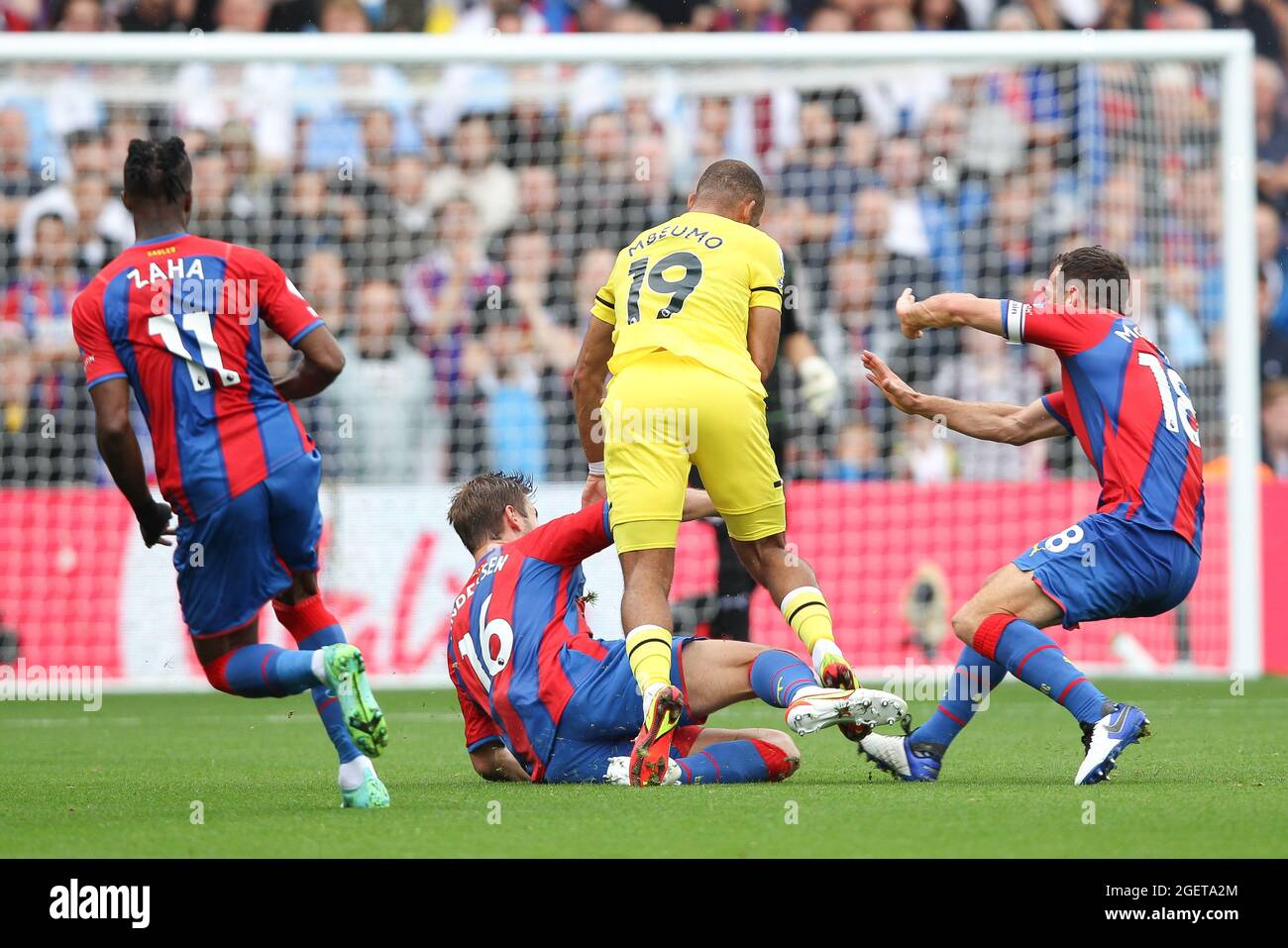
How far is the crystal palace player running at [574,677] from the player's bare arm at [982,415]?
2.66 ft

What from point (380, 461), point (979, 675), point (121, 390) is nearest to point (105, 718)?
point (380, 461)

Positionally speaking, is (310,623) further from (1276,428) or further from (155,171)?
(1276,428)

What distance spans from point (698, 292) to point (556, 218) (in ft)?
22.4

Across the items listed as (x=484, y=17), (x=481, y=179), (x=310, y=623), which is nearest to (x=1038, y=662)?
(x=310, y=623)

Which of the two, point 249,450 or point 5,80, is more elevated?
point 5,80

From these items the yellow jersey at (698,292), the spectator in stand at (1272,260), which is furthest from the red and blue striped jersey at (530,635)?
the spectator in stand at (1272,260)

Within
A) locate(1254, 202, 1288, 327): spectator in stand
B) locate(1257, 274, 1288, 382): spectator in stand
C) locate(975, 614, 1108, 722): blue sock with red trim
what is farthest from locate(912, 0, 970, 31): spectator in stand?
locate(975, 614, 1108, 722): blue sock with red trim

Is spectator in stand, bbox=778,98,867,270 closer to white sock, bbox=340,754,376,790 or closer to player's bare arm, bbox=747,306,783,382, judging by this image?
player's bare arm, bbox=747,306,783,382

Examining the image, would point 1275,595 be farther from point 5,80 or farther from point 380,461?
point 5,80

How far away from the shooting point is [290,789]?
18.9 ft

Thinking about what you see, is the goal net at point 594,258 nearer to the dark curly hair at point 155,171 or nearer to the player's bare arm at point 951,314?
the player's bare arm at point 951,314

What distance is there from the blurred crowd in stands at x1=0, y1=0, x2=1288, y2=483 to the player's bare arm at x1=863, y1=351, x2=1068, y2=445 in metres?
5.45

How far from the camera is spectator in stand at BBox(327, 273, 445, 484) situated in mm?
11711

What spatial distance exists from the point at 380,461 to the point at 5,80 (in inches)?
136
